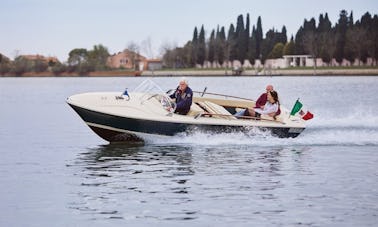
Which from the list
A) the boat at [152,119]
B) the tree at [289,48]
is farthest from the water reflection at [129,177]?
the tree at [289,48]

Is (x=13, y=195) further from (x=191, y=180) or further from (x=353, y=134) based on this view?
(x=353, y=134)

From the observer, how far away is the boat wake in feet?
67.7

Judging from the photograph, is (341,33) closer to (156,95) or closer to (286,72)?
(286,72)

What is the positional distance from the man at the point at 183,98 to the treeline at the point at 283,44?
12757 cm

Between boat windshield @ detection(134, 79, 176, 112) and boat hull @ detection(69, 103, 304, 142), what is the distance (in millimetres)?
418

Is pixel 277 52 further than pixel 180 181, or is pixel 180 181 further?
pixel 277 52

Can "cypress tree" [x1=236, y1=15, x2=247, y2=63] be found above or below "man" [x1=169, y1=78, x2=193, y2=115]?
above

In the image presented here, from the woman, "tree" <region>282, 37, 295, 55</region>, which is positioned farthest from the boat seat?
"tree" <region>282, 37, 295, 55</region>

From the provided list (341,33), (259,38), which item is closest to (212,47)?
(259,38)

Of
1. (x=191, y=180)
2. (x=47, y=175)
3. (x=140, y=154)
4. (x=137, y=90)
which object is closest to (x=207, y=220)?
(x=191, y=180)

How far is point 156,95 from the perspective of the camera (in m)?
20.8

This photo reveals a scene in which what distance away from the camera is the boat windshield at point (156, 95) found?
20.4 meters

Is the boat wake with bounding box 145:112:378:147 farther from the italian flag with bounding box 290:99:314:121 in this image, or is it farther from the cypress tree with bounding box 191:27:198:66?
the cypress tree with bounding box 191:27:198:66

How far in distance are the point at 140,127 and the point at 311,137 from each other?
4936mm
